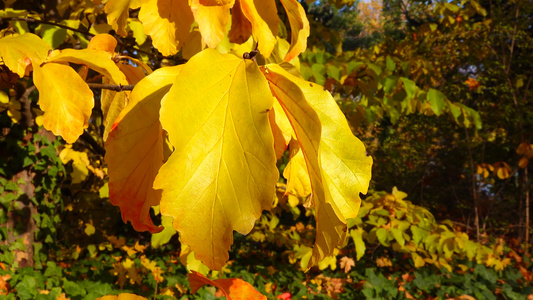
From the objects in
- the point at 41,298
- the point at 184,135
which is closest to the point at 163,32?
the point at 184,135

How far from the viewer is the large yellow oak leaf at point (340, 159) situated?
463 mm

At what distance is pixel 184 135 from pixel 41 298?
9.82 ft

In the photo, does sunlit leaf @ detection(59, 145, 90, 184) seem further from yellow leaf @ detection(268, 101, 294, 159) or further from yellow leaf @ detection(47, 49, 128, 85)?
yellow leaf @ detection(268, 101, 294, 159)

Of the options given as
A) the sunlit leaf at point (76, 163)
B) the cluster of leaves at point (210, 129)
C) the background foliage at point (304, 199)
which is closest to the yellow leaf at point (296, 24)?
the cluster of leaves at point (210, 129)

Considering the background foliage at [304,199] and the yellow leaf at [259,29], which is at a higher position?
the yellow leaf at [259,29]

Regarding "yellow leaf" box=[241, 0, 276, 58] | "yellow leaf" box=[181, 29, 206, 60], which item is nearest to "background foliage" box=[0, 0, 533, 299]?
"yellow leaf" box=[181, 29, 206, 60]

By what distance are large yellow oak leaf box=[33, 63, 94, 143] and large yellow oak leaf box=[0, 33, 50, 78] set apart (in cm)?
2

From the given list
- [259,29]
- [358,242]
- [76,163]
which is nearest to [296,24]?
[259,29]

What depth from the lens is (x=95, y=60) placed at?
24.1 inches

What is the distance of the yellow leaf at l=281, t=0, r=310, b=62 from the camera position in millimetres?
636

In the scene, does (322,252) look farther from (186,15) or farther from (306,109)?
(186,15)

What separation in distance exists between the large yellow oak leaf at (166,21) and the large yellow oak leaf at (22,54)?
0.57 feet

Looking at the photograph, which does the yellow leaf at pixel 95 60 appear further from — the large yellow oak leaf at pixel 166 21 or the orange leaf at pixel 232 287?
the orange leaf at pixel 232 287

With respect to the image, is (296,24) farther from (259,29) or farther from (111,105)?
(111,105)
